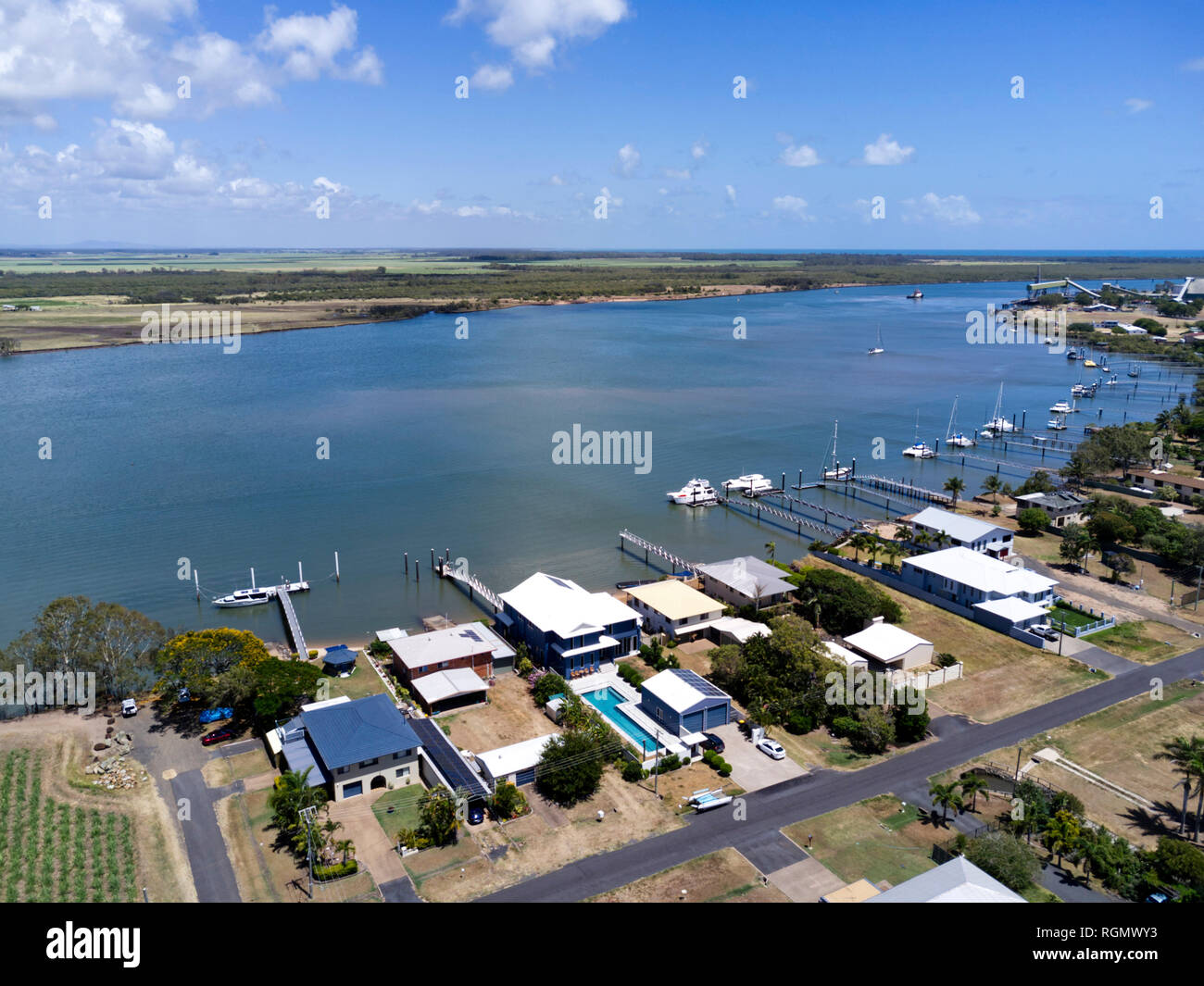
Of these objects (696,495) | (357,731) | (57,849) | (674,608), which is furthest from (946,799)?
(696,495)

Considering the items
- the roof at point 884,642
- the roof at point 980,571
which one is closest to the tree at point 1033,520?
the roof at point 980,571

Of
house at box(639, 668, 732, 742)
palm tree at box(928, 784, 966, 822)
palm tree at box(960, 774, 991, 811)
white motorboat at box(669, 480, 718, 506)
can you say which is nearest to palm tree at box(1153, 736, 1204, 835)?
palm tree at box(960, 774, 991, 811)

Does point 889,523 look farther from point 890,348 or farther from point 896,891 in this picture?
point 890,348

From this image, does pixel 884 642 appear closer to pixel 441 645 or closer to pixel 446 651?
pixel 446 651
